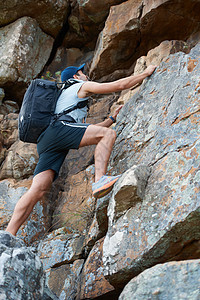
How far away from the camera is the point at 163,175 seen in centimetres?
328

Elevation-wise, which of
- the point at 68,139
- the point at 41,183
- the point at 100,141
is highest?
the point at 68,139

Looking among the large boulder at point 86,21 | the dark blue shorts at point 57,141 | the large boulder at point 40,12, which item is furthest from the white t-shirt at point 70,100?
the large boulder at point 40,12

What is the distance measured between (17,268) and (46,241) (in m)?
2.35

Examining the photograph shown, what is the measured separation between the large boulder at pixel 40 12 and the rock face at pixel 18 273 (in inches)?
288

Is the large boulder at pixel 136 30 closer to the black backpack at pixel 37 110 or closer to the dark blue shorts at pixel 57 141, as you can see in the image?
the black backpack at pixel 37 110

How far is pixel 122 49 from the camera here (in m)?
7.60

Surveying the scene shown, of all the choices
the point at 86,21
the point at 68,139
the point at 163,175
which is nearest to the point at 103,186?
the point at 163,175

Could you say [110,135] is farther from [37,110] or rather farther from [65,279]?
[65,279]

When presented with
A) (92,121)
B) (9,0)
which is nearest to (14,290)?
(92,121)

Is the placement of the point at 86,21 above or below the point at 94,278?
above

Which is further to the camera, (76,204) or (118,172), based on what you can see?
(76,204)

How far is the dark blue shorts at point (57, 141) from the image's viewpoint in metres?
4.29

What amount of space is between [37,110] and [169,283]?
9.49 feet

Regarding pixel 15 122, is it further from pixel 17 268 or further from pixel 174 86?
pixel 17 268
